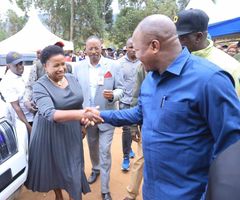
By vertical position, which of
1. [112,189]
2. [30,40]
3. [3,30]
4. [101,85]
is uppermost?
[101,85]

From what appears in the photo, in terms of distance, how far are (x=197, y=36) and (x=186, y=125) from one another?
1045 millimetres

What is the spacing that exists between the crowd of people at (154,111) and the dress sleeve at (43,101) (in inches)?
0.4

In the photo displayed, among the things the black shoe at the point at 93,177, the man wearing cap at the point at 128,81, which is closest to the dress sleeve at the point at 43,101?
the black shoe at the point at 93,177

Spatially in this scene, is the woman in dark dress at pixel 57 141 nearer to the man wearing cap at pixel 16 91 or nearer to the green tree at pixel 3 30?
the man wearing cap at pixel 16 91

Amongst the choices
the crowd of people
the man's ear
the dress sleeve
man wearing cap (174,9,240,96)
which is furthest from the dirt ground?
the man's ear

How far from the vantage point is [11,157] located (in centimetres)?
315

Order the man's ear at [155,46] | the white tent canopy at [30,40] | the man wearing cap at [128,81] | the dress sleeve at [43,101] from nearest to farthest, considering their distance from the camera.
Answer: the man's ear at [155,46] → the dress sleeve at [43,101] → the man wearing cap at [128,81] → the white tent canopy at [30,40]

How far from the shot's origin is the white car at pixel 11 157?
9.50 feet

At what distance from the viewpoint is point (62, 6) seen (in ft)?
108

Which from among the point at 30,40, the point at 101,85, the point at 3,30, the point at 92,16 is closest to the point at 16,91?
the point at 101,85

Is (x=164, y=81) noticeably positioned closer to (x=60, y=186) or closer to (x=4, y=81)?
(x=60, y=186)

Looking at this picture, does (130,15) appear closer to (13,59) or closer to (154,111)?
(13,59)

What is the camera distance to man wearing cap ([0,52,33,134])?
4395 mm

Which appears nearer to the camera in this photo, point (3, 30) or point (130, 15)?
point (130, 15)
